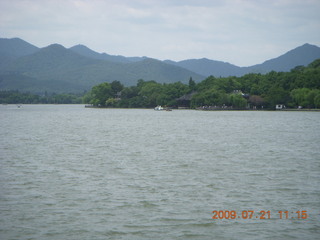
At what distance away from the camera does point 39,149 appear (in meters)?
26.8

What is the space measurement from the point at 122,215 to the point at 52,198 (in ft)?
10.0

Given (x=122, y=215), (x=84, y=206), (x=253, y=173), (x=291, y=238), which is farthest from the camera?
(x=253, y=173)

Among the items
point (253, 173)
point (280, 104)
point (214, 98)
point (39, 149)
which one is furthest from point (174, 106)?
point (253, 173)

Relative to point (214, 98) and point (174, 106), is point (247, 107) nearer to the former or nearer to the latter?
point (214, 98)

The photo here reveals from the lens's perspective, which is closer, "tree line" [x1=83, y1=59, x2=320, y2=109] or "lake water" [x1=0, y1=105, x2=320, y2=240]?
"lake water" [x1=0, y1=105, x2=320, y2=240]

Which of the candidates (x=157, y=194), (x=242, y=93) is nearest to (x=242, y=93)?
(x=242, y=93)
